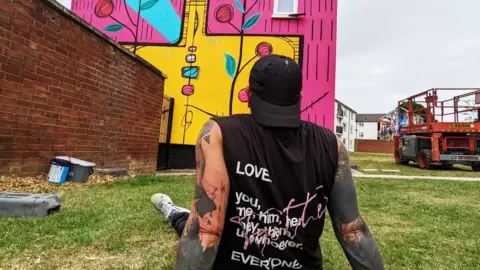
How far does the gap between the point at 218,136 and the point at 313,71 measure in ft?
27.7

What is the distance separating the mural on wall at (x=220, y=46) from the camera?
9.09 m

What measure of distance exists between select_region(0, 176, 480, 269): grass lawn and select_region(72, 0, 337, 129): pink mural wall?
5.19m

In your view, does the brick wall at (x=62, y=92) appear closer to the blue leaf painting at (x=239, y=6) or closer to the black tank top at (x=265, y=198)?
the black tank top at (x=265, y=198)

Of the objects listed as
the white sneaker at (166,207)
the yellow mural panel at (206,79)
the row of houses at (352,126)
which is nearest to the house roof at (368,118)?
the row of houses at (352,126)

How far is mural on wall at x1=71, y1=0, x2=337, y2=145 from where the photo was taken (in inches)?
358

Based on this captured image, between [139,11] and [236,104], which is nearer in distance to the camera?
[236,104]

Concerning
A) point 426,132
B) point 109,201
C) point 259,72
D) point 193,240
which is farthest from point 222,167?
point 426,132

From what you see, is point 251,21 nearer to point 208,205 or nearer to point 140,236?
point 140,236

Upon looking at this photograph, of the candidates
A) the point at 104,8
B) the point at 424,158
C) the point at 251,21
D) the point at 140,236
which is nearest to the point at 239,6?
the point at 251,21

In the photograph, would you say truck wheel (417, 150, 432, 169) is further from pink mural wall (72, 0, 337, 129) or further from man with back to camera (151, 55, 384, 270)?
man with back to camera (151, 55, 384, 270)

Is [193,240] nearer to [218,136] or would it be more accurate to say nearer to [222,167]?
[222,167]

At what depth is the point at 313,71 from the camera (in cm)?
909

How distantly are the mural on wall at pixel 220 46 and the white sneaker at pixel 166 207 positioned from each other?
5.87 meters

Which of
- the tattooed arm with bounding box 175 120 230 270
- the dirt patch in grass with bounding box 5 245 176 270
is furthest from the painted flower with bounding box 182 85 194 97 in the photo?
the tattooed arm with bounding box 175 120 230 270
